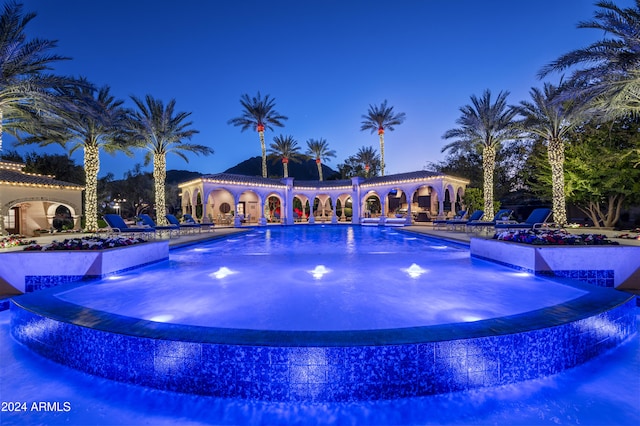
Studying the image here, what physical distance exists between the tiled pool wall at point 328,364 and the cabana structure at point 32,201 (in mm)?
16997

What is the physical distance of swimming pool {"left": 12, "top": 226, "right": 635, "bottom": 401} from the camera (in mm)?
2672

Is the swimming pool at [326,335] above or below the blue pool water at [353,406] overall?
above

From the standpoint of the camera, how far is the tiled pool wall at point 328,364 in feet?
8.68

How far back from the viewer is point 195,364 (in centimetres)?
276

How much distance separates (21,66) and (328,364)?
43.6 feet

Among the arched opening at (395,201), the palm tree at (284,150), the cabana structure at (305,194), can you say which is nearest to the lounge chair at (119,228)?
the cabana structure at (305,194)

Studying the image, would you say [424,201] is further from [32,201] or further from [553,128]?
[32,201]

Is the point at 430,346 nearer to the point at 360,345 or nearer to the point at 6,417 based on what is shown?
the point at 360,345

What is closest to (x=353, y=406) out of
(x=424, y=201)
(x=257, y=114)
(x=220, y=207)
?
(x=220, y=207)

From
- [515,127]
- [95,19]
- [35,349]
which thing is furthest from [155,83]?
[35,349]

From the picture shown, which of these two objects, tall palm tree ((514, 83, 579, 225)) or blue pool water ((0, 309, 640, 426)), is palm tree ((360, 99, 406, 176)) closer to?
tall palm tree ((514, 83, 579, 225))

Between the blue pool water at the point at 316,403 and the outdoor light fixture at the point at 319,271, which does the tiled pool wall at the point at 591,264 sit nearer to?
the blue pool water at the point at 316,403

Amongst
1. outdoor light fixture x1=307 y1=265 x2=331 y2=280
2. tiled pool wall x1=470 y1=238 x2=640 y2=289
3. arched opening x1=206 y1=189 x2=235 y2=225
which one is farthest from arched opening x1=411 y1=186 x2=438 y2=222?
outdoor light fixture x1=307 y1=265 x2=331 y2=280

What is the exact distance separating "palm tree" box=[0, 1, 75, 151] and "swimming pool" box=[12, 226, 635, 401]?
8.05m
